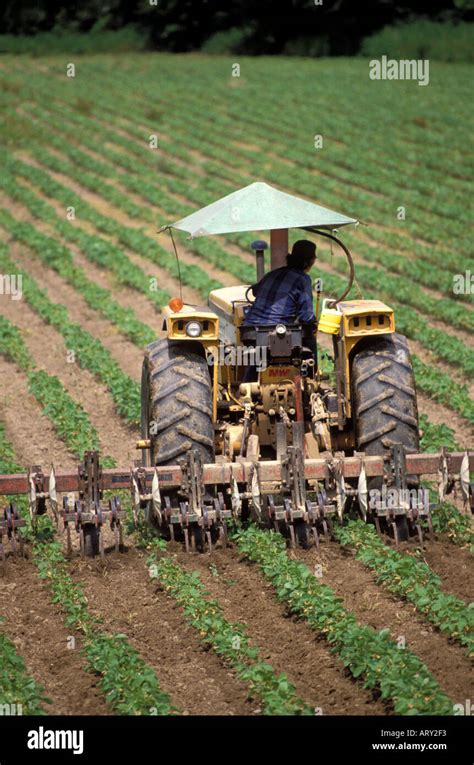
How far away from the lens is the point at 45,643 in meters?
7.90

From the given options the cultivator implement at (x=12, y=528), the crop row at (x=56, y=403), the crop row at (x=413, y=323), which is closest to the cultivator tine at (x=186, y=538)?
the cultivator implement at (x=12, y=528)

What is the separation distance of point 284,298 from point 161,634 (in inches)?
112

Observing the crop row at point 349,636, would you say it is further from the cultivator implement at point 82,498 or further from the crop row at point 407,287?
the crop row at point 407,287

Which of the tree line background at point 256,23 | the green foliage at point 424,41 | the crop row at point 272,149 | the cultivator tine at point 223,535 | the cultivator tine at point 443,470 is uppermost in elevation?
the tree line background at point 256,23

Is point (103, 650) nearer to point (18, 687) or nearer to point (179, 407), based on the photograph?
point (18, 687)

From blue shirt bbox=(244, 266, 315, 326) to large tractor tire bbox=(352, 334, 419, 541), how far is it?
62 centimetres

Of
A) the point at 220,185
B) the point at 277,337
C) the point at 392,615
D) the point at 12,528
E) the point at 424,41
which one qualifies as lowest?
the point at 392,615

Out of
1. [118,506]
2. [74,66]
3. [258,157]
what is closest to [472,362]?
[118,506]

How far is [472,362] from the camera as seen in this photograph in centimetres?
1454

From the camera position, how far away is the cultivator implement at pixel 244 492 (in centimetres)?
883

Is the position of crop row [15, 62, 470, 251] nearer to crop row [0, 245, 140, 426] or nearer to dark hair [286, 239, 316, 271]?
crop row [0, 245, 140, 426]

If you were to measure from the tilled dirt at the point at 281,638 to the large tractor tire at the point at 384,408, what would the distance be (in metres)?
1.24

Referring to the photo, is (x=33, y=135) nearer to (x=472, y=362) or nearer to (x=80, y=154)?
(x=80, y=154)

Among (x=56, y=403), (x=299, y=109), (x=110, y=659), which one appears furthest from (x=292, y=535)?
(x=299, y=109)
